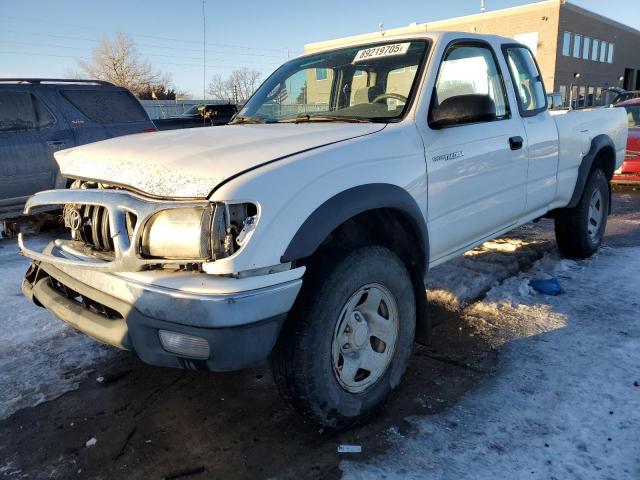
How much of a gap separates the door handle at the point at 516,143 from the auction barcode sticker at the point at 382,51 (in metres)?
1.00

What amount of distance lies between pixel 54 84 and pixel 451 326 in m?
5.86

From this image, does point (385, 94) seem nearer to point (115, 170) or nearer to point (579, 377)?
point (115, 170)

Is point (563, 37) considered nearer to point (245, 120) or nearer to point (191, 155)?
point (245, 120)

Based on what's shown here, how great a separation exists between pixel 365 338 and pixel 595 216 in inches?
153

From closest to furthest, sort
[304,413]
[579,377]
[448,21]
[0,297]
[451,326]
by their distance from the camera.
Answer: [304,413] → [579,377] → [451,326] → [0,297] → [448,21]

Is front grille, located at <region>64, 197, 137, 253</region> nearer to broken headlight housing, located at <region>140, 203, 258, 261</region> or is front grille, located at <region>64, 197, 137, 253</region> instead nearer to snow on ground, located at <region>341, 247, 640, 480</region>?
broken headlight housing, located at <region>140, 203, 258, 261</region>

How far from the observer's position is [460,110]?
2826 millimetres

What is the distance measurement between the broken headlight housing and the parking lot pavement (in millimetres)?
1014

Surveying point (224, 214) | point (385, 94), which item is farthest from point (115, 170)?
point (385, 94)

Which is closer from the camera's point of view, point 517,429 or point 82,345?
point 517,429

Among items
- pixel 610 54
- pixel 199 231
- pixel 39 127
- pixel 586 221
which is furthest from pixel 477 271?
pixel 610 54

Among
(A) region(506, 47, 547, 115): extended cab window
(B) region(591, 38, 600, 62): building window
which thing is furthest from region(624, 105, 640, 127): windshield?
(B) region(591, 38, 600, 62): building window

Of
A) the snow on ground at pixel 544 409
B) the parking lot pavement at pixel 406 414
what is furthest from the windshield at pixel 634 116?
the parking lot pavement at pixel 406 414

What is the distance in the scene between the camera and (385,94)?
10.3ft
